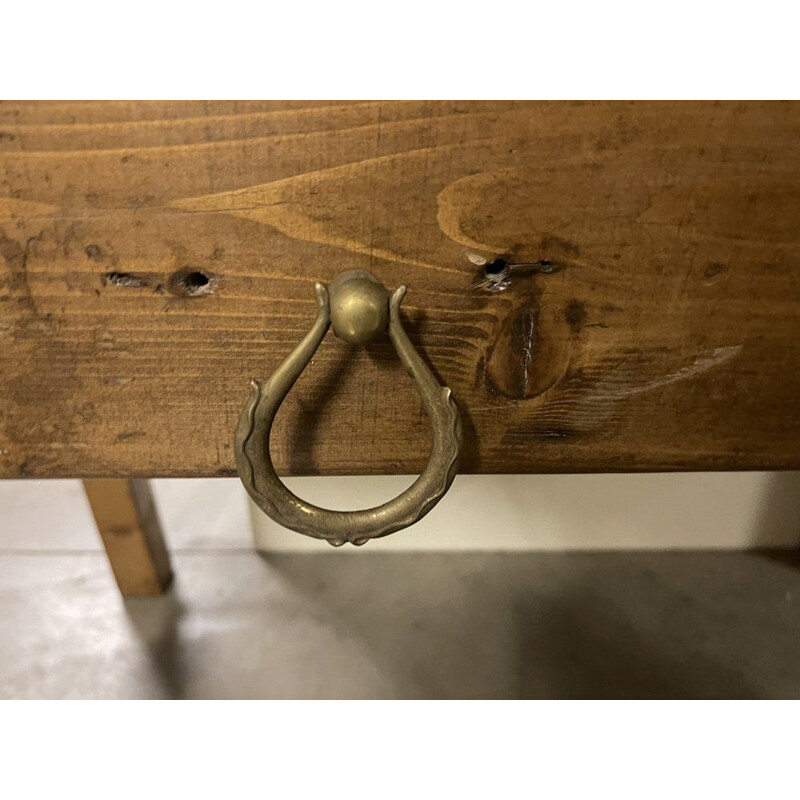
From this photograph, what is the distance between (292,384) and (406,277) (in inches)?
2.7

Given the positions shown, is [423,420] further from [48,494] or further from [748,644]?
[48,494]

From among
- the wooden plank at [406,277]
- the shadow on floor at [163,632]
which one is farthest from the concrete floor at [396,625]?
the wooden plank at [406,277]

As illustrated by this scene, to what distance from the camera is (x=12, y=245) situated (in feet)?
0.98

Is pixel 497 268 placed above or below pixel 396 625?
above

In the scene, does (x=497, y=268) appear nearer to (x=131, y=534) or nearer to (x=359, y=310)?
(x=359, y=310)

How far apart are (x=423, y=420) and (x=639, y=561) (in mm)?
544

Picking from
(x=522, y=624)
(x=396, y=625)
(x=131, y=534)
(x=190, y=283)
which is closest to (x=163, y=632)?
(x=131, y=534)

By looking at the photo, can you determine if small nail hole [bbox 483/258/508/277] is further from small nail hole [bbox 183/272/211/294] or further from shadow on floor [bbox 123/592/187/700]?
shadow on floor [bbox 123/592/187/700]

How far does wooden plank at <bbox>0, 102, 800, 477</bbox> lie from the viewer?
0.28m

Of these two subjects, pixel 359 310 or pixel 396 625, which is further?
pixel 396 625

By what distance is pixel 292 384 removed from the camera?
0.30m

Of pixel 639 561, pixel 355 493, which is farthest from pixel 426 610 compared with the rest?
pixel 639 561

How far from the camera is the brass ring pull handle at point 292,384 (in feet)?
0.93

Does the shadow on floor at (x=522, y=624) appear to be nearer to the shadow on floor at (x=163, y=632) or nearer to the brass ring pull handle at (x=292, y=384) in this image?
the shadow on floor at (x=163, y=632)
